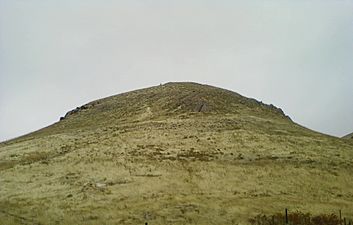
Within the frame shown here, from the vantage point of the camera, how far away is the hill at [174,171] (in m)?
33.8

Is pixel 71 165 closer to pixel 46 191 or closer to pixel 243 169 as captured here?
pixel 46 191

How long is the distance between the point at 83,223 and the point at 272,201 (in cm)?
1513

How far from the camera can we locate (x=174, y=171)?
1681 inches

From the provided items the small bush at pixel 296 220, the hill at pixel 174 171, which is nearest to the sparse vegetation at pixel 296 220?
the small bush at pixel 296 220

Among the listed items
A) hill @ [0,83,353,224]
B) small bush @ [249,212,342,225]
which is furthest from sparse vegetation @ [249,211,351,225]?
hill @ [0,83,353,224]

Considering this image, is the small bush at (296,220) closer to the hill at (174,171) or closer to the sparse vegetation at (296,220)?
the sparse vegetation at (296,220)

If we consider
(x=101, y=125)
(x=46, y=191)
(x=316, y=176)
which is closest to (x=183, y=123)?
(x=101, y=125)

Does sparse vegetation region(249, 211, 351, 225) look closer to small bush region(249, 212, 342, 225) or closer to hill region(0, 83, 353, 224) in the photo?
small bush region(249, 212, 342, 225)

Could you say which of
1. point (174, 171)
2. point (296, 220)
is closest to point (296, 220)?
point (296, 220)

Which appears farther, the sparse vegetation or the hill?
the hill

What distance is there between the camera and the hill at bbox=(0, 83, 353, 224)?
33.8m

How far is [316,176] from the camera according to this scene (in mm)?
43312

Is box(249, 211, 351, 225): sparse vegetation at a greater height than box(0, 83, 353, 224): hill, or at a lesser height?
lesser

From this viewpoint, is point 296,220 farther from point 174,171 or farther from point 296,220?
point 174,171
